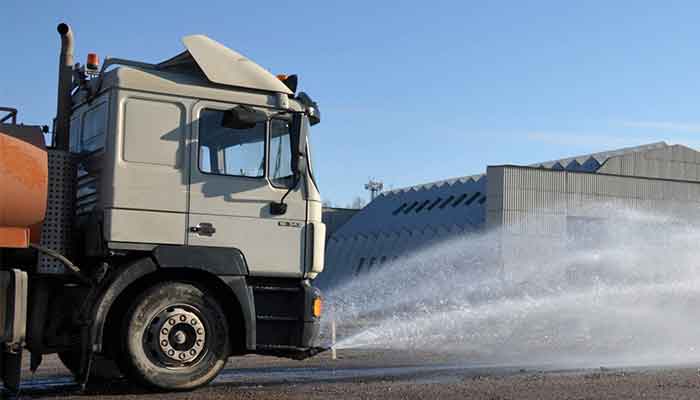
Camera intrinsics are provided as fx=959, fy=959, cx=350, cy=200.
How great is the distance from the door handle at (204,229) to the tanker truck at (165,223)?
0.11 feet

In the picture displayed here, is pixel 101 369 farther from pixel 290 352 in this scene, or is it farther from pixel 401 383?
pixel 401 383

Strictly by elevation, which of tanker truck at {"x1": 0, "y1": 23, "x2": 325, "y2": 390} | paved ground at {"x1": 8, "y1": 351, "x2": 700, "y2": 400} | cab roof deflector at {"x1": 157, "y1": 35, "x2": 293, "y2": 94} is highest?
cab roof deflector at {"x1": 157, "y1": 35, "x2": 293, "y2": 94}

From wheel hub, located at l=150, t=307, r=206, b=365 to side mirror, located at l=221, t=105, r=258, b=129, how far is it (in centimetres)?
199

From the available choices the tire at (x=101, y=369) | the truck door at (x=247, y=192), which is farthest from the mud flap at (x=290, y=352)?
the tire at (x=101, y=369)

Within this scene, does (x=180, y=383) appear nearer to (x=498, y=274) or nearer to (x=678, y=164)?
(x=498, y=274)

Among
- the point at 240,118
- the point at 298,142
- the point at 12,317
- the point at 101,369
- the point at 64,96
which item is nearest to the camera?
the point at 12,317

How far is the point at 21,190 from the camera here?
9141mm

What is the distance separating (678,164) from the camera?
4588 centimetres

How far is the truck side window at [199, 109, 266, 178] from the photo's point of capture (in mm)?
10086

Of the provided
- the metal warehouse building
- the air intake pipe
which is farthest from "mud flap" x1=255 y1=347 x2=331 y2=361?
the metal warehouse building

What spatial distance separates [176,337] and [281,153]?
225 cm

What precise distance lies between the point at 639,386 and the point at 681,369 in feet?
10.2

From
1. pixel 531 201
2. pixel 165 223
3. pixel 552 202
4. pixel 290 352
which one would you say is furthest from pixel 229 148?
pixel 552 202

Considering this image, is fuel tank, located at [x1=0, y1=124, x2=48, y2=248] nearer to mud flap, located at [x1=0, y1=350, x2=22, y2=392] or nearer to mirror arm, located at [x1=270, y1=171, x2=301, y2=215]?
mud flap, located at [x1=0, y1=350, x2=22, y2=392]
